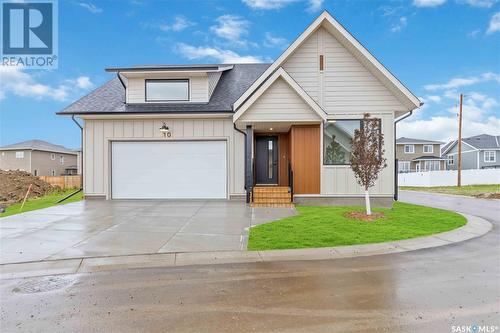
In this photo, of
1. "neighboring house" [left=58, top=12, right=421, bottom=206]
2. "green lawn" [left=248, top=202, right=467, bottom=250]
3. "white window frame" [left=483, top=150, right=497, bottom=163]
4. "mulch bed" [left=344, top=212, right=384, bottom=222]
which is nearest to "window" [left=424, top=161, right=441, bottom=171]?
"white window frame" [left=483, top=150, right=497, bottom=163]

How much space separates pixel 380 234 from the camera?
23.1 ft

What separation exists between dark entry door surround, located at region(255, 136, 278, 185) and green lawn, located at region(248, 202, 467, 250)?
429 centimetres

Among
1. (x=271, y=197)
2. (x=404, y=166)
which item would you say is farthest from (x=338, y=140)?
(x=404, y=166)

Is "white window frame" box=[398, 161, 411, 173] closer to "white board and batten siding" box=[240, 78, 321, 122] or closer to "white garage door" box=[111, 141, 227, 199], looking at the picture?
"white board and batten siding" box=[240, 78, 321, 122]

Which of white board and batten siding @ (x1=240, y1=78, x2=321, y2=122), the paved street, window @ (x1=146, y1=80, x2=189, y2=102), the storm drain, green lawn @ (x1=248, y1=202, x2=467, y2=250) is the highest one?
window @ (x1=146, y1=80, x2=189, y2=102)

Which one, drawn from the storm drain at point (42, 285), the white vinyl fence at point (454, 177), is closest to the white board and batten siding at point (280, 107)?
the storm drain at point (42, 285)

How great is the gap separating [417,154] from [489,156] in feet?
31.9

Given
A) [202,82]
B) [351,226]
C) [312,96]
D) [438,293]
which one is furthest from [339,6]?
[438,293]

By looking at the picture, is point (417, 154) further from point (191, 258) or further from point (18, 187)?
point (18, 187)

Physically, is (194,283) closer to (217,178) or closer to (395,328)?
(395,328)

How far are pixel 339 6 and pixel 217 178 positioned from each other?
36.3ft

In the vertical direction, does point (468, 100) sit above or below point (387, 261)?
above

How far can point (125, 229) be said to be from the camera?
7652 mm

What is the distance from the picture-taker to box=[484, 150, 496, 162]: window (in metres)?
41.3
